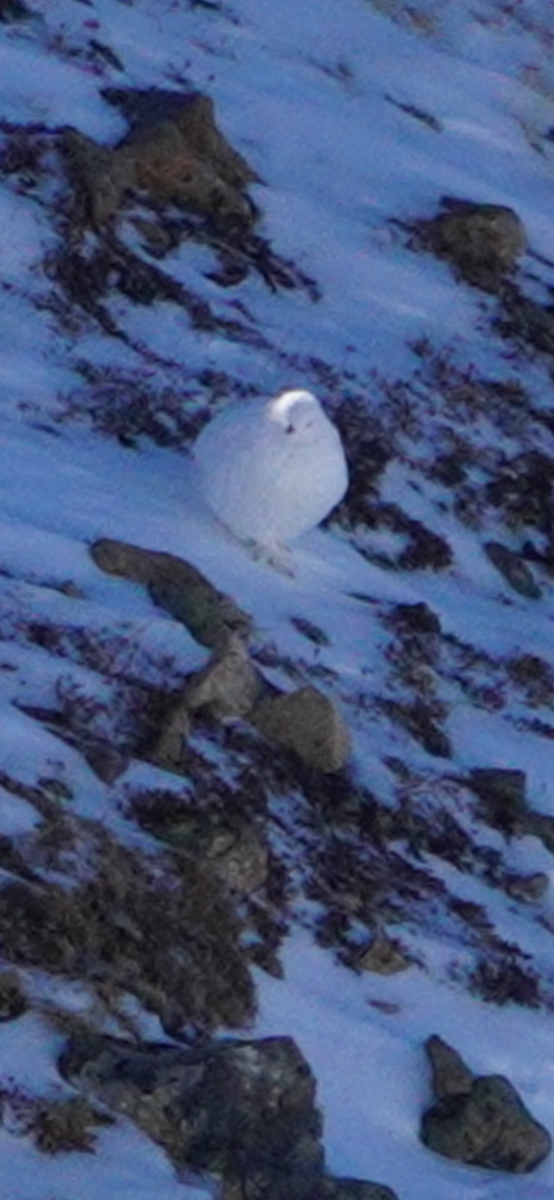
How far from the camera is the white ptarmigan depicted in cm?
1077

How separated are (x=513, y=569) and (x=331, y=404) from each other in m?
0.91

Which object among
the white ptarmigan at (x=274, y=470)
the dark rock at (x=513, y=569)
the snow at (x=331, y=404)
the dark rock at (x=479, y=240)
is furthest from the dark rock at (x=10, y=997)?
the dark rock at (x=479, y=240)

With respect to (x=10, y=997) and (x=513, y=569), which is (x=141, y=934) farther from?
(x=513, y=569)

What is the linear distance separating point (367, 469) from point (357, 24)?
4188mm

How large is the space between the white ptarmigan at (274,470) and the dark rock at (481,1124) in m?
2.71

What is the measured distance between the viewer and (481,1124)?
8.34m

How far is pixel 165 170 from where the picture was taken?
12977mm

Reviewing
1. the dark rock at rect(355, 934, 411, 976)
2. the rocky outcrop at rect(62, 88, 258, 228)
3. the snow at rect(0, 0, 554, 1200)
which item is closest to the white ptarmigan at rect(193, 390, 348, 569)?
the snow at rect(0, 0, 554, 1200)

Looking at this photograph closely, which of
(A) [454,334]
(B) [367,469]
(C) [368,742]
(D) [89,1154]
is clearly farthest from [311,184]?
(D) [89,1154]

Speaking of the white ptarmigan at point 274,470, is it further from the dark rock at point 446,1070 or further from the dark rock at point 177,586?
the dark rock at point 446,1070

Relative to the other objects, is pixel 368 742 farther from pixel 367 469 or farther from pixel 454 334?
pixel 454 334

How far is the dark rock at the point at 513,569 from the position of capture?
470 inches

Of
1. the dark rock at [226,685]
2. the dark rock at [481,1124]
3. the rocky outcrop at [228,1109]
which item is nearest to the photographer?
the rocky outcrop at [228,1109]

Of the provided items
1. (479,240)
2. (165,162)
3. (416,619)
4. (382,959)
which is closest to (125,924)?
(382,959)
